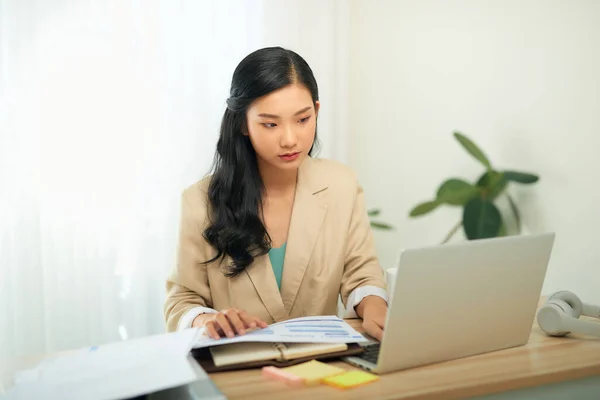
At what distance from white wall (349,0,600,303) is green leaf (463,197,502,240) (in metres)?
0.24

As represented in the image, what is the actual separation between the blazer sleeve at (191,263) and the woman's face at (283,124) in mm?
302

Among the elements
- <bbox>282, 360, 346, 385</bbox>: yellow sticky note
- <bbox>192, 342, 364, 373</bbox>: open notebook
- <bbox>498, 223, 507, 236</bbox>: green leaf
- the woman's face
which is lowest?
<bbox>498, 223, 507, 236</bbox>: green leaf

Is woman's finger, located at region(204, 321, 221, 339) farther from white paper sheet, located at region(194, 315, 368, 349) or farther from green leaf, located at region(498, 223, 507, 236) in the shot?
green leaf, located at region(498, 223, 507, 236)

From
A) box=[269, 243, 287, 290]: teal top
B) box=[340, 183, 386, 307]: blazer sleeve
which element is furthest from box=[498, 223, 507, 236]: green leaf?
box=[269, 243, 287, 290]: teal top

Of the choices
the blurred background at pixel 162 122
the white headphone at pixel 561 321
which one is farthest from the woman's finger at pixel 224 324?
the blurred background at pixel 162 122

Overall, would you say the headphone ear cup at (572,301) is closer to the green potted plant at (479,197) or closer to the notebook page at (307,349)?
the notebook page at (307,349)

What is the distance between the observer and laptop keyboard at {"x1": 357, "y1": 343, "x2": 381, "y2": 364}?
1.40m

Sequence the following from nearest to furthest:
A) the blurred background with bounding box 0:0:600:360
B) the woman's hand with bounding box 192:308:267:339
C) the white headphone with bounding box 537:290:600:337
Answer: the woman's hand with bounding box 192:308:267:339 → the white headphone with bounding box 537:290:600:337 → the blurred background with bounding box 0:0:600:360

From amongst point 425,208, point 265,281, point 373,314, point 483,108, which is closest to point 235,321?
point 373,314

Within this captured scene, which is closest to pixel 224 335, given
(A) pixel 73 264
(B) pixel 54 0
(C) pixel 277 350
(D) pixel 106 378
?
(C) pixel 277 350

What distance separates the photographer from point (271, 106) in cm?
187

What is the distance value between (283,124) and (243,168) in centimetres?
30

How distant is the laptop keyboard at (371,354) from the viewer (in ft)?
4.59

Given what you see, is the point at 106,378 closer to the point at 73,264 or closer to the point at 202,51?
the point at 73,264
